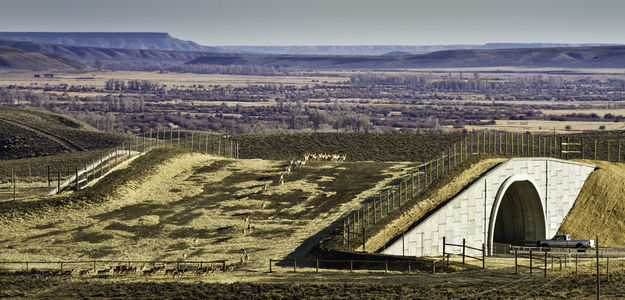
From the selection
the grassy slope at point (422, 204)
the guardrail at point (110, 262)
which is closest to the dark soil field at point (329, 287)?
the guardrail at point (110, 262)

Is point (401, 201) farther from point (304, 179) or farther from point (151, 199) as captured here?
point (151, 199)

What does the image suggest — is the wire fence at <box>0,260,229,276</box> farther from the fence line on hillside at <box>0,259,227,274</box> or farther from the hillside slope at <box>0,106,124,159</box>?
the hillside slope at <box>0,106,124,159</box>

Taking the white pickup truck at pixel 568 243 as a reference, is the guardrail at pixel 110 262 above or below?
above

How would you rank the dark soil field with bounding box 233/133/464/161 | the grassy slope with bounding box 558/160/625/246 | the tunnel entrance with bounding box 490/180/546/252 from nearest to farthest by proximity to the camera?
the grassy slope with bounding box 558/160/625/246 → the tunnel entrance with bounding box 490/180/546/252 → the dark soil field with bounding box 233/133/464/161

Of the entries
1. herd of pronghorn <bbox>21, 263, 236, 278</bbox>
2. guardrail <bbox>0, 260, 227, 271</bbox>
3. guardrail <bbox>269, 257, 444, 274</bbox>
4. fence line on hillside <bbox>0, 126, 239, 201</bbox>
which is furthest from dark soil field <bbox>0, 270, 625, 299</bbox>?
fence line on hillside <bbox>0, 126, 239, 201</bbox>

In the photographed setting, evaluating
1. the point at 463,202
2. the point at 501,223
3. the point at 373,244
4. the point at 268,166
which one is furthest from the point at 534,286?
the point at 268,166

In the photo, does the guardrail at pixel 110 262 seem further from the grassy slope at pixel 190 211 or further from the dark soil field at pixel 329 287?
the dark soil field at pixel 329 287

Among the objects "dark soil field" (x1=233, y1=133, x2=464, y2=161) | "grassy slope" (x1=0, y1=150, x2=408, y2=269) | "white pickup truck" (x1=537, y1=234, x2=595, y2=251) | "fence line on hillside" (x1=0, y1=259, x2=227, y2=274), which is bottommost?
"white pickup truck" (x1=537, y1=234, x2=595, y2=251)

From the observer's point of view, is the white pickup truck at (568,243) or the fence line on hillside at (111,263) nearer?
the fence line on hillside at (111,263)
